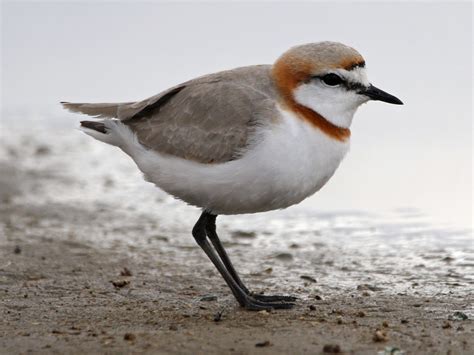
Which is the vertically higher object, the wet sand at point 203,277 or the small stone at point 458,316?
the small stone at point 458,316

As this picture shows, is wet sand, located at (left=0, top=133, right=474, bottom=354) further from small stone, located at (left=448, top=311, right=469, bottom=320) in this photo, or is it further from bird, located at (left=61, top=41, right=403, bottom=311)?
bird, located at (left=61, top=41, right=403, bottom=311)

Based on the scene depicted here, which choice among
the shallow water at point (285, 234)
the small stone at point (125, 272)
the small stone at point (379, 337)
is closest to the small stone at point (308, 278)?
the shallow water at point (285, 234)

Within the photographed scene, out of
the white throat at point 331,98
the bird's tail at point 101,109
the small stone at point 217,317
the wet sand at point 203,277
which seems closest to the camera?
the wet sand at point 203,277

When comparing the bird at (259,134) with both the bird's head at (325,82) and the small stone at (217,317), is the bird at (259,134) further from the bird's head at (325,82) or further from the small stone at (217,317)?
the small stone at (217,317)

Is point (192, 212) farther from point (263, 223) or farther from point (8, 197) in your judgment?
point (8, 197)

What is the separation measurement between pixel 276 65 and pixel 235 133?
0.62 metres

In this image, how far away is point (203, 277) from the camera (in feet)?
23.2

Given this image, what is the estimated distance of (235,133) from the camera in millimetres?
5672

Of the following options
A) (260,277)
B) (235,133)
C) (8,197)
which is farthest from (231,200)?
(8,197)

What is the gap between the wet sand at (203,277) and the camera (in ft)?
16.6

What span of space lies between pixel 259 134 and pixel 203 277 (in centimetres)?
194

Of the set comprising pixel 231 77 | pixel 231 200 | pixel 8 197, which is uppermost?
pixel 231 77

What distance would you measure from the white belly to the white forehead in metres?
0.43

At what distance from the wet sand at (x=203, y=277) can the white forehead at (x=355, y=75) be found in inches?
61.6
